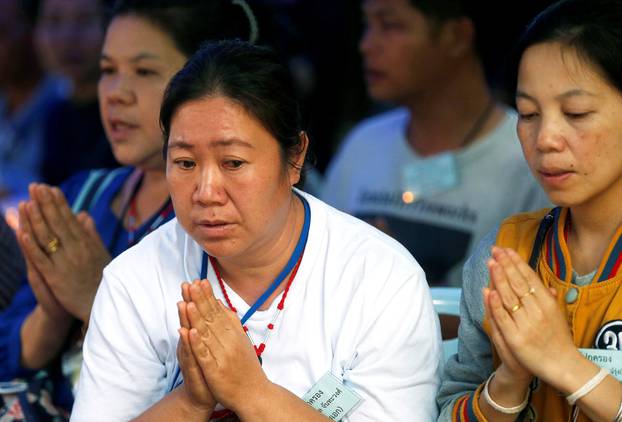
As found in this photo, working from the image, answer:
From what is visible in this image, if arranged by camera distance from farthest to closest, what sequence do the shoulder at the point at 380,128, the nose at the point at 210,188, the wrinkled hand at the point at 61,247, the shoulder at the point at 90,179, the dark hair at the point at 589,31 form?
the shoulder at the point at 380,128, the shoulder at the point at 90,179, the wrinkled hand at the point at 61,247, the nose at the point at 210,188, the dark hair at the point at 589,31

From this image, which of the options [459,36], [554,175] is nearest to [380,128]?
[459,36]

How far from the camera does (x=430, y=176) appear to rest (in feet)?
13.3

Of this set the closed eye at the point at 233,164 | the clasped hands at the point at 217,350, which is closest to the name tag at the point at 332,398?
the clasped hands at the point at 217,350

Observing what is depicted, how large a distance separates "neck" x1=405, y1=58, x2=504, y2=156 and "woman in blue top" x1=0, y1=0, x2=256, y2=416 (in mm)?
1053

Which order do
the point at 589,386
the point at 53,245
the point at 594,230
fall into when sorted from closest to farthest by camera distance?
the point at 589,386
the point at 594,230
the point at 53,245

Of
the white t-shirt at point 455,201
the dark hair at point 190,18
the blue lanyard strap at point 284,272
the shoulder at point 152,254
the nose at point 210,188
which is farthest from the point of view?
the white t-shirt at point 455,201

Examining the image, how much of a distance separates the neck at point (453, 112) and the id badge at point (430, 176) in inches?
3.1

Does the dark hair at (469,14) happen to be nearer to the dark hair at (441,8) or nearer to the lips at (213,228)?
the dark hair at (441,8)

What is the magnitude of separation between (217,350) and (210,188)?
0.36 metres

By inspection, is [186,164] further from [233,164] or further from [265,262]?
[265,262]

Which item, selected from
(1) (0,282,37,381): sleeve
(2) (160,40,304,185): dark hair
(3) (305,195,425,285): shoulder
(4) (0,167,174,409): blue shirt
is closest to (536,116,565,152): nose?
(3) (305,195,425,285): shoulder

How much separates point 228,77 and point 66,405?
1.23 metres

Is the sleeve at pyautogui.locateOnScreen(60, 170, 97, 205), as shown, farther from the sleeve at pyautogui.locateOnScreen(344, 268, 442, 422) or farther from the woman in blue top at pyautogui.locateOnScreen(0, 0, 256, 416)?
the sleeve at pyautogui.locateOnScreen(344, 268, 442, 422)

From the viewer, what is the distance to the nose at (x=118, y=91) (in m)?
3.22
